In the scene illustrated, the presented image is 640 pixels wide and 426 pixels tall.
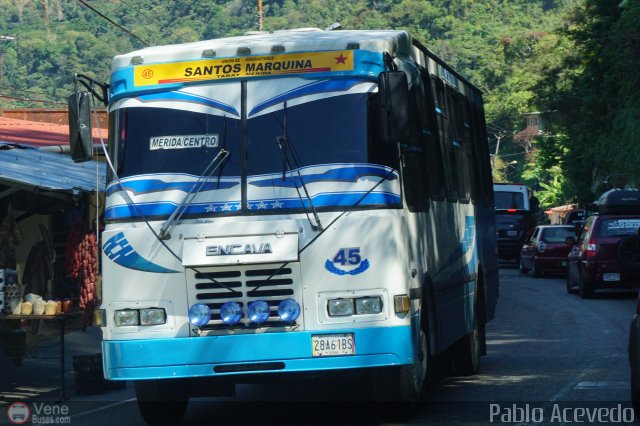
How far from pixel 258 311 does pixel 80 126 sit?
6.95ft

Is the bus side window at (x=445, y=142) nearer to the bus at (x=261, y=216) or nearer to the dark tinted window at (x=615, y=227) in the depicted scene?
the bus at (x=261, y=216)

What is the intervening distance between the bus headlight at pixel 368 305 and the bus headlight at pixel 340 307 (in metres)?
0.06

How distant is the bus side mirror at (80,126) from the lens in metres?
10.5

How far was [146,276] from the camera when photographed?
10297mm

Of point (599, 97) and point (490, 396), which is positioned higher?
point (599, 97)

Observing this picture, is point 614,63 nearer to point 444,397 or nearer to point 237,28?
point 444,397

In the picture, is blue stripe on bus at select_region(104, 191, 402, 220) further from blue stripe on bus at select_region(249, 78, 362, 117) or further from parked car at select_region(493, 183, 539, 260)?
parked car at select_region(493, 183, 539, 260)

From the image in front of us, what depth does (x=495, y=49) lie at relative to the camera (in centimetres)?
11294

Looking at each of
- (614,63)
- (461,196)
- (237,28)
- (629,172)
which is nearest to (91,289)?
(461,196)

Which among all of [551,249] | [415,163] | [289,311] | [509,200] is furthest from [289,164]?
[509,200]

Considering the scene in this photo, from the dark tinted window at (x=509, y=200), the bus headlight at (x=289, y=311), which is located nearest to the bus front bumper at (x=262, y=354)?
the bus headlight at (x=289, y=311)

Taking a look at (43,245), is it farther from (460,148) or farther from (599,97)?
(599,97)

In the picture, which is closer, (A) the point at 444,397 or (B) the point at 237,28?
(A) the point at 444,397

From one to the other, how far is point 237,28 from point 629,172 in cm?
6925
